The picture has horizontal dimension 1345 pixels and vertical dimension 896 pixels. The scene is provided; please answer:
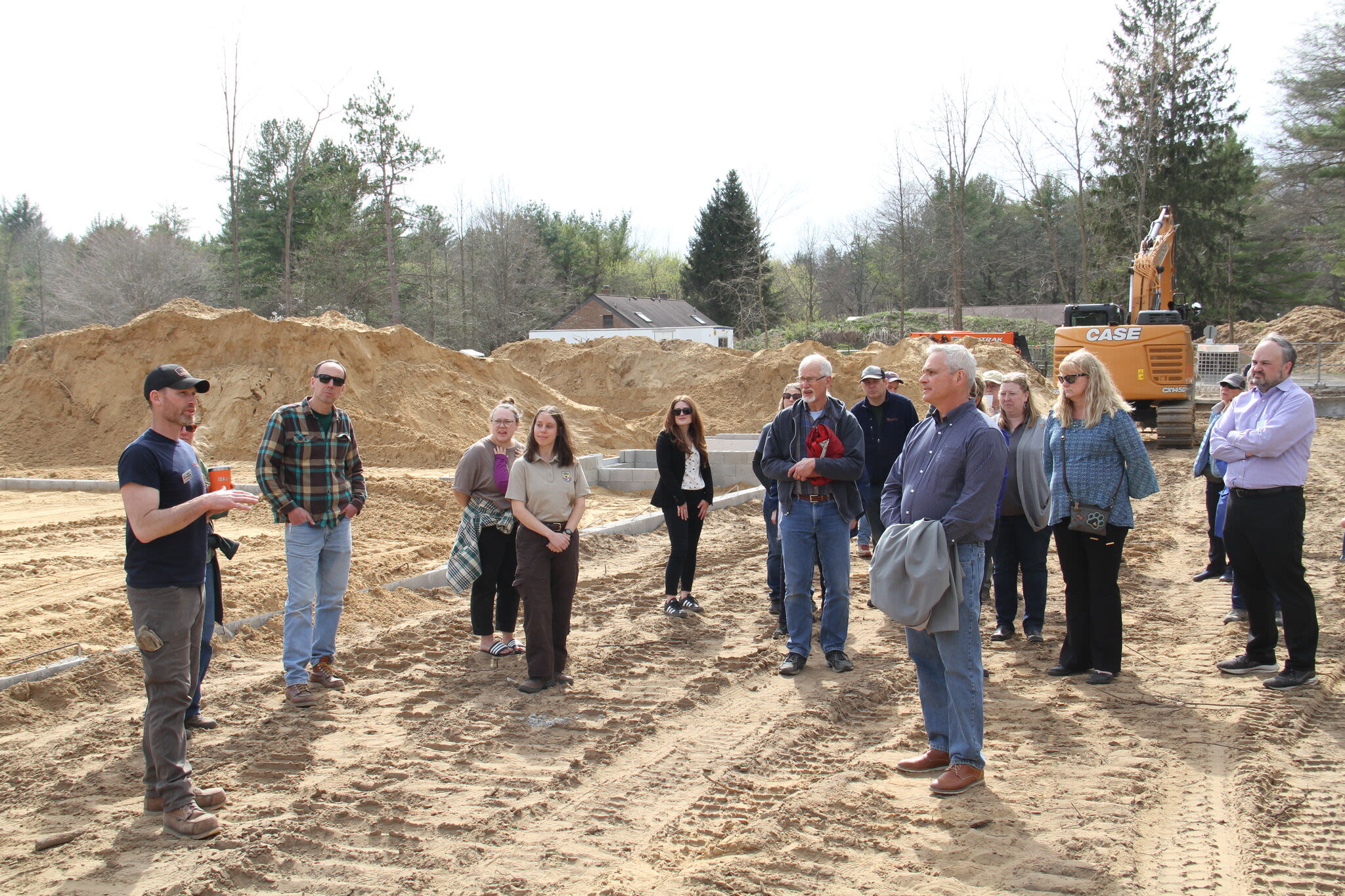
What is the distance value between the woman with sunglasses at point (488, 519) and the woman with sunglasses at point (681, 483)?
4.63ft

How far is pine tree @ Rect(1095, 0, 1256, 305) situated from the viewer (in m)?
35.7

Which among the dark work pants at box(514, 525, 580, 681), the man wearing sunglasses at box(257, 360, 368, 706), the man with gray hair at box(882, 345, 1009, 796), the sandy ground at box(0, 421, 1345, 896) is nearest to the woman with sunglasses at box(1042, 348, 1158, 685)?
the sandy ground at box(0, 421, 1345, 896)

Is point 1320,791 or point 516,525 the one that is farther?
point 516,525

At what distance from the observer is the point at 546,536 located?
18.7 feet

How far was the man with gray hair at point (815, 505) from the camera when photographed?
5.91 metres

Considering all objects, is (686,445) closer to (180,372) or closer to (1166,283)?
(180,372)

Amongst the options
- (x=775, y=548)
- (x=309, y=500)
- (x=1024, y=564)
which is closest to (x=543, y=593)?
(x=309, y=500)

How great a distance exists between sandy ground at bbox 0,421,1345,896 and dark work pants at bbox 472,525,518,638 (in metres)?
0.26

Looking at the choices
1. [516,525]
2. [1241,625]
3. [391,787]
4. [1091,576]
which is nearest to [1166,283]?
[1241,625]

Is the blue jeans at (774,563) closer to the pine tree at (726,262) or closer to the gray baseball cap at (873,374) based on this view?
the gray baseball cap at (873,374)

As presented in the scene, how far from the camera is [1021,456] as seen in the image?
6.30 metres

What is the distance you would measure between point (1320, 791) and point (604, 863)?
3.10 meters

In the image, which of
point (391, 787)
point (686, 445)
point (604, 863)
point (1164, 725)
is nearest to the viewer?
point (604, 863)

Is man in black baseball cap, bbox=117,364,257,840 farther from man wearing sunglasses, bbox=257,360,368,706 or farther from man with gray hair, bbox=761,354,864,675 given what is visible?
man with gray hair, bbox=761,354,864,675
